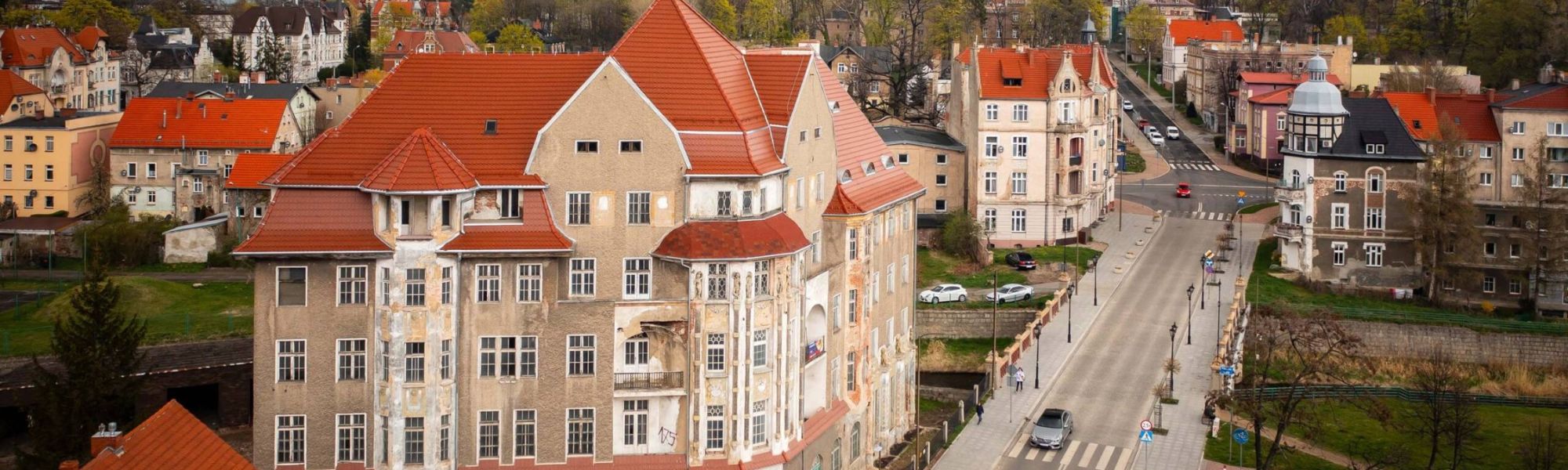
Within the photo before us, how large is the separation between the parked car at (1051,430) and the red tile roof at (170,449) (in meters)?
28.8

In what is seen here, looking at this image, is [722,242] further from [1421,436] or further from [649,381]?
[1421,436]

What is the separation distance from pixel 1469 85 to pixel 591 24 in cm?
9105

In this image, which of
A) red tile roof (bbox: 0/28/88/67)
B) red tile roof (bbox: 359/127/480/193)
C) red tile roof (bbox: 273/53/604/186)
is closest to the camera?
red tile roof (bbox: 359/127/480/193)

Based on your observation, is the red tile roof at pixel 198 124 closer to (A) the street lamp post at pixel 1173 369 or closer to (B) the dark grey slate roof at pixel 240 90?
(B) the dark grey slate roof at pixel 240 90

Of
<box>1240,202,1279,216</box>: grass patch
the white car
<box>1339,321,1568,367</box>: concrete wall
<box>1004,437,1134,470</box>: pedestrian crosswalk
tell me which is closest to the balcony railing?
<box>1004,437,1134,470</box>: pedestrian crosswalk

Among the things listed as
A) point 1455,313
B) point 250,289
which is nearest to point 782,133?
point 250,289

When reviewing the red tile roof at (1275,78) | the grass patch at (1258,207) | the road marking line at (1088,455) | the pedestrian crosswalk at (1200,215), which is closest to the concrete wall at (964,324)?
the road marking line at (1088,455)

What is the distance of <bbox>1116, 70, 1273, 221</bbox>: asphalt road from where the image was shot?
114250 millimetres

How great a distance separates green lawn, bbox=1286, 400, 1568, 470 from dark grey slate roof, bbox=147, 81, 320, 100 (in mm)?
70292

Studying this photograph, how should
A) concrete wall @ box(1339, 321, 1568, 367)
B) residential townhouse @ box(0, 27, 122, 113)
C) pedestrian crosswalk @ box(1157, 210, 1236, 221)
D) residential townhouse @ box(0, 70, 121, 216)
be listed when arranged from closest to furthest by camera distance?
concrete wall @ box(1339, 321, 1568, 367)
residential townhouse @ box(0, 70, 121, 216)
pedestrian crosswalk @ box(1157, 210, 1236, 221)
residential townhouse @ box(0, 27, 122, 113)

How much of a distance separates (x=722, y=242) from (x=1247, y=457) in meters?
21.9

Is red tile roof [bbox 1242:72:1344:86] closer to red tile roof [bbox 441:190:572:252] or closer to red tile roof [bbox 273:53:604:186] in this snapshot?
red tile roof [bbox 273:53:604:186]

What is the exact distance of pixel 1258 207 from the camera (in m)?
115

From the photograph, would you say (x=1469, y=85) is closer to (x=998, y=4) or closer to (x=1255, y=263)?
(x=1255, y=263)
